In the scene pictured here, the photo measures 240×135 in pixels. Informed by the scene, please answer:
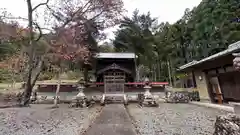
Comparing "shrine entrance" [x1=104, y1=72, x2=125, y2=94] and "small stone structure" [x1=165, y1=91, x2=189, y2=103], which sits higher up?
"shrine entrance" [x1=104, y1=72, x2=125, y2=94]

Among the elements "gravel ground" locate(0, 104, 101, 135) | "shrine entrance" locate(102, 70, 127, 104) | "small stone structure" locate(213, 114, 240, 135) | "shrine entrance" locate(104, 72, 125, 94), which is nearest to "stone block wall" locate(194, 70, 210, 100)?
"shrine entrance" locate(102, 70, 127, 104)

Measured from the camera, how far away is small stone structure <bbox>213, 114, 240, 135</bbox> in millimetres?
2150

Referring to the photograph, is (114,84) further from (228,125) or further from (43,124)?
(228,125)

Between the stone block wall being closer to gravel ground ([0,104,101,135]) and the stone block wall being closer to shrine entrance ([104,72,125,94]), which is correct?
shrine entrance ([104,72,125,94])

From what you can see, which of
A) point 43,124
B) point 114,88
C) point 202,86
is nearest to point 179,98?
point 202,86

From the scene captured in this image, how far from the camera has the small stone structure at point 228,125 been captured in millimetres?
2150

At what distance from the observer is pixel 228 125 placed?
2219 mm

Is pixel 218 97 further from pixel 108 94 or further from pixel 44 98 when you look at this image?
pixel 44 98

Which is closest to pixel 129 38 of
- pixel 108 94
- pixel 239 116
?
pixel 108 94

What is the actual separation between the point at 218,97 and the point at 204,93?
1104 millimetres

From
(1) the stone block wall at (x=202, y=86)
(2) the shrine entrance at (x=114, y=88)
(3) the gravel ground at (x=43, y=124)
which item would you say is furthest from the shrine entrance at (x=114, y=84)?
(3) the gravel ground at (x=43, y=124)

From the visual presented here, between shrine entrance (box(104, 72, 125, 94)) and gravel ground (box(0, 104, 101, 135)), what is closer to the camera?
gravel ground (box(0, 104, 101, 135))

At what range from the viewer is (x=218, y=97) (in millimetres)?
9289

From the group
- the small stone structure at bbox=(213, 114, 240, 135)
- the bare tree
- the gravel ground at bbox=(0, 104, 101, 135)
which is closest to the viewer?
the small stone structure at bbox=(213, 114, 240, 135)
